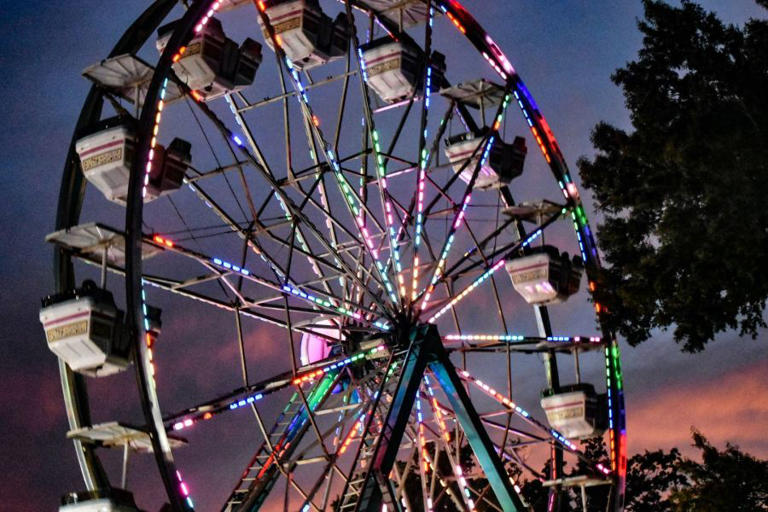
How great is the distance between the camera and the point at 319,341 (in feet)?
64.4

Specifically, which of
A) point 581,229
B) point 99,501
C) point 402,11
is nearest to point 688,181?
point 581,229

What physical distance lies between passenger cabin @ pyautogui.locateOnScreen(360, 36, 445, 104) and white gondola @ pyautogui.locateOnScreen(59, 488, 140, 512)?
27.2ft

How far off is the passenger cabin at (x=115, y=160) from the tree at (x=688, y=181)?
788 centimetres

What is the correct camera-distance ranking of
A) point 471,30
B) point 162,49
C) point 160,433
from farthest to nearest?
point 471,30 → point 162,49 → point 160,433

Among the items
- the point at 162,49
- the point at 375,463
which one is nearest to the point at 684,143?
the point at 375,463

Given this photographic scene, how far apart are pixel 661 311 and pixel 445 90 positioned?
535cm

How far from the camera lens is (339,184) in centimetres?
1784

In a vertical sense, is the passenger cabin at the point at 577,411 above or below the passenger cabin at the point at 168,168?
below

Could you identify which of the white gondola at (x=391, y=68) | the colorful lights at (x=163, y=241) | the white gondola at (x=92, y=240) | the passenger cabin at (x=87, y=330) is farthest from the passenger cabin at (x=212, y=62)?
the passenger cabin at (x=87, y=330)

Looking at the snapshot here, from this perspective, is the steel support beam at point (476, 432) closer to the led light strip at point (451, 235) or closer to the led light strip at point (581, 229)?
the led light strip at point (451, 235)

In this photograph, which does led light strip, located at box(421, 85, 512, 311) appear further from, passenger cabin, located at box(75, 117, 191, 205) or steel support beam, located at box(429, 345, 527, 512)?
passenger cabin, located at box(75, 117, 191, 205)

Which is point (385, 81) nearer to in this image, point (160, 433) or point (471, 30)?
point (471, 30)

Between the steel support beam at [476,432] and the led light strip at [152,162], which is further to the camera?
the steel support beam at [476,432]

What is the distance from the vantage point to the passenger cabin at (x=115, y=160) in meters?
14.8
